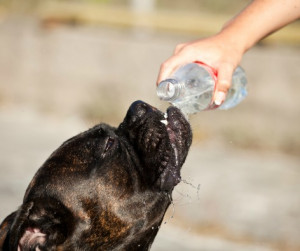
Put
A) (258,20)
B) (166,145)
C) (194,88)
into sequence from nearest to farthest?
(258,20)
(166,145)
(194,88)

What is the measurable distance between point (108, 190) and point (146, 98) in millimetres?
5521

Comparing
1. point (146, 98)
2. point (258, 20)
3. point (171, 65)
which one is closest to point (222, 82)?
point (171, 65)

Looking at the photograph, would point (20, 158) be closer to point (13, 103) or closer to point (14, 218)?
point (13, 103)

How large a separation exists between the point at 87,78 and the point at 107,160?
5.95 metres

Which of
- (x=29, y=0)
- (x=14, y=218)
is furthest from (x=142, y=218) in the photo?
(x=29, y=0)

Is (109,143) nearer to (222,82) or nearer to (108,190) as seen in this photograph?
(108,190)

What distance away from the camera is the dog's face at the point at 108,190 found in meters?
4.19

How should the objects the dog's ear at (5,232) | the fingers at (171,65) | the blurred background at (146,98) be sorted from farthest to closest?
the blurred background at (146,98)
the dog's ear at (5,232)
the fingers at (171,65)

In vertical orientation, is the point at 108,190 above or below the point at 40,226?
above

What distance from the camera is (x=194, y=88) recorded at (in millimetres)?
4332

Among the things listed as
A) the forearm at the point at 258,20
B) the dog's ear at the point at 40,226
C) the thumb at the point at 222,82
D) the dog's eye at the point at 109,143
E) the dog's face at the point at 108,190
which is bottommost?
the dog's ear at the point at 40,226

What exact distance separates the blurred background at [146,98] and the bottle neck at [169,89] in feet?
11.6

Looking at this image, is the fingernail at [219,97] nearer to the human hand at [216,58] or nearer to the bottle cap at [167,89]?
the human hand at [216,58]

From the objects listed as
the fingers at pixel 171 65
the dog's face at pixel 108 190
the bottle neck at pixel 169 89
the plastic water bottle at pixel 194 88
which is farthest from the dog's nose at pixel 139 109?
the fingers at pixel 171 65
